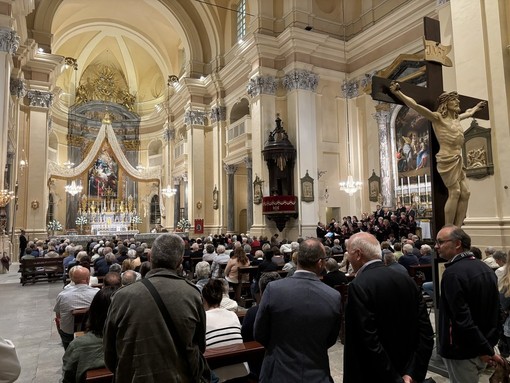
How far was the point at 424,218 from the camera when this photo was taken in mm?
11820

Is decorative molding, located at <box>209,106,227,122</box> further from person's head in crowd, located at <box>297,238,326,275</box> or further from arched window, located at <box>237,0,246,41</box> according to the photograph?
person's head in crowd, located at <box>297,238,326,275</box>

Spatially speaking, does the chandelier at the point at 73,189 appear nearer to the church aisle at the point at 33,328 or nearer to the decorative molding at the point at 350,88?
the church aisle at the point at 33,328

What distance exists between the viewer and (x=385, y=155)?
1350cm

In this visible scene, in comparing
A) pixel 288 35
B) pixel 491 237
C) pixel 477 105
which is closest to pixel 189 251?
pixel 491 237

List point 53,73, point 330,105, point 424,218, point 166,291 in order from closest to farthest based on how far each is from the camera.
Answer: point 166,291
point 424,218
point 330,105
point 53,73

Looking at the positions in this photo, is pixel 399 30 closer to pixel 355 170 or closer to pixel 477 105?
pixel 355 170

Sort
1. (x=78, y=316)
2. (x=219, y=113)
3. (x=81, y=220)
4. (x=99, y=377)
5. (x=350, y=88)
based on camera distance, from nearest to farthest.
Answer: (x=99, y=377) < (x=78, y=316) < (x=350, y=88) < (x=219, y=113) < (x=81, y=220)

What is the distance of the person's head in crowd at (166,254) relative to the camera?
1.91 m

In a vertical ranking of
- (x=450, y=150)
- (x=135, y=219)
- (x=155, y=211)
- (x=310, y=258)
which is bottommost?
(x=310, y=258)

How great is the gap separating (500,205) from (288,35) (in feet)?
31.3

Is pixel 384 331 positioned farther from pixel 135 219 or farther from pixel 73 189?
pixel 135 219

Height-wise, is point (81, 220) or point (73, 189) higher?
point (73, 189)

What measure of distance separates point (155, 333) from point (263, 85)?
13.8 m

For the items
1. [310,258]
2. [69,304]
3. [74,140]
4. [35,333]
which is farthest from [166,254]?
[74,140]
